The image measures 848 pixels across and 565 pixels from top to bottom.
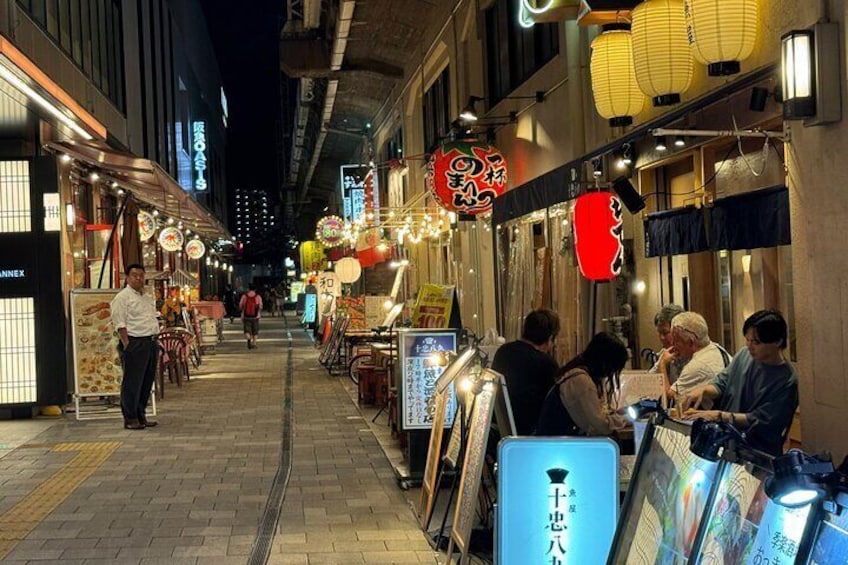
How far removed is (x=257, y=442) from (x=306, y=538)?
513 centimetres

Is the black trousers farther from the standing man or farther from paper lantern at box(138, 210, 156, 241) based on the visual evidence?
paper lantern at box(138, 210, 156, 241)

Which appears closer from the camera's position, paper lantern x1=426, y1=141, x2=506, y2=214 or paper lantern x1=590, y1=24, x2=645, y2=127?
paper lantern x1=590, y1=24, x2=645, y2=127

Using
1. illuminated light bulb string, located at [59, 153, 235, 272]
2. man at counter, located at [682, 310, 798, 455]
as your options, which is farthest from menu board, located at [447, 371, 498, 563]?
illuminated light bulb string, located at [59, 153, 235, 272]

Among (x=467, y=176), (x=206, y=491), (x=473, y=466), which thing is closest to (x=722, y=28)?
(x=473, y=466)

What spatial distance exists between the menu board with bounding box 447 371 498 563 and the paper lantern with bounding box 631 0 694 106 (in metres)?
3.43

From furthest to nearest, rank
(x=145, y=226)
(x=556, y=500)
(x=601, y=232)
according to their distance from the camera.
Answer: (x=145, y=226) < (x=601, y=232) < (x=556, y=500)

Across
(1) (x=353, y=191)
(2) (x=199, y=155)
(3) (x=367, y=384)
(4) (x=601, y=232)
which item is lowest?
(3) (x=367, y=384)

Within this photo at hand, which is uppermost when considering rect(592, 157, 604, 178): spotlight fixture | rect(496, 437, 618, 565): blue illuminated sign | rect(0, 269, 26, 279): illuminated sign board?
rect(592, 157, 604, 178): spotlight fixture

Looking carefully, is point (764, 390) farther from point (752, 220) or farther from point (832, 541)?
point (832, 541)

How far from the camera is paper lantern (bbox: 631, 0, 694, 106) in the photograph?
26.8 ft

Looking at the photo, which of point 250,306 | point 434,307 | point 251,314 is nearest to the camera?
point 434,307

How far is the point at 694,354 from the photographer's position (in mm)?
7816

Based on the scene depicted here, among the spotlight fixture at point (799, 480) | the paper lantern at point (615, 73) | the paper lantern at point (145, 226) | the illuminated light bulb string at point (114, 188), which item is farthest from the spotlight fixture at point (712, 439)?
the paper lantern at point (145, 226)

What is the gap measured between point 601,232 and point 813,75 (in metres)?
3.84
